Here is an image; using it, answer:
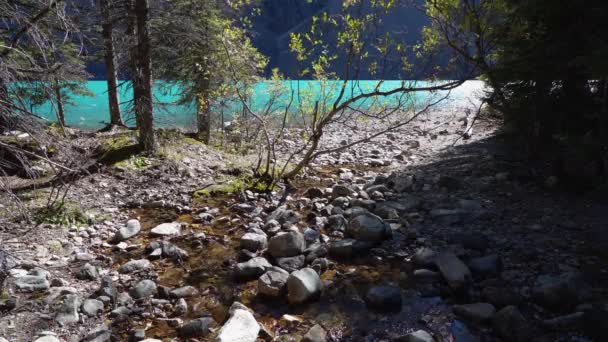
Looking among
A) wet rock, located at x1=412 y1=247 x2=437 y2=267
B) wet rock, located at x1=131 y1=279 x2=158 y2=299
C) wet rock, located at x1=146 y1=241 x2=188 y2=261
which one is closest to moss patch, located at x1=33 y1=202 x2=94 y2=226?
wet rock, located at x1=146 y1=241 x2=188 y2=261

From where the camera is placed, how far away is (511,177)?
745cm

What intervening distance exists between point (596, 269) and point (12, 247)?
6.57 m

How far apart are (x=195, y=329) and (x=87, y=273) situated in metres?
1.60

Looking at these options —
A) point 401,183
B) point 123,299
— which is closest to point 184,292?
point 123,299

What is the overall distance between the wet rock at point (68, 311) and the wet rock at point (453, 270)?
11.9ft

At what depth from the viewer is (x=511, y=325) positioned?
3428mm

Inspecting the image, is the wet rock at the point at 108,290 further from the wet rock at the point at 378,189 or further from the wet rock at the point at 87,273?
the wet rock at the point at 378,189

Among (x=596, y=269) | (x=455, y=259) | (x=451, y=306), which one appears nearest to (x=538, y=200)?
(x=596, y=269)

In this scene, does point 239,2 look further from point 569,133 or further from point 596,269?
point 596,269

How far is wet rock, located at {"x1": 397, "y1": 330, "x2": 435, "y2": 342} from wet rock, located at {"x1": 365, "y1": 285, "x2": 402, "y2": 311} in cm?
55

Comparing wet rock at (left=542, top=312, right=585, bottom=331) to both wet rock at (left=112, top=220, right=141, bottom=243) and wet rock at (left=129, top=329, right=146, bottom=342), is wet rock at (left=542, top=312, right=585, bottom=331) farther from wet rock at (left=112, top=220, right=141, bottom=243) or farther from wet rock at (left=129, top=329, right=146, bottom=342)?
wet rock at (left=112, top=220, right=141, bottom=243)

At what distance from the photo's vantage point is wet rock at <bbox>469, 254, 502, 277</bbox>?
14.4 ft

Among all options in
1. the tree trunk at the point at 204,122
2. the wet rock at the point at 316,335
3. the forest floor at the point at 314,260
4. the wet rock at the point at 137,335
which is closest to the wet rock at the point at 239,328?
the forest floor at the point at 314,260

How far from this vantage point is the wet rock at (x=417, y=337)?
333 cm
